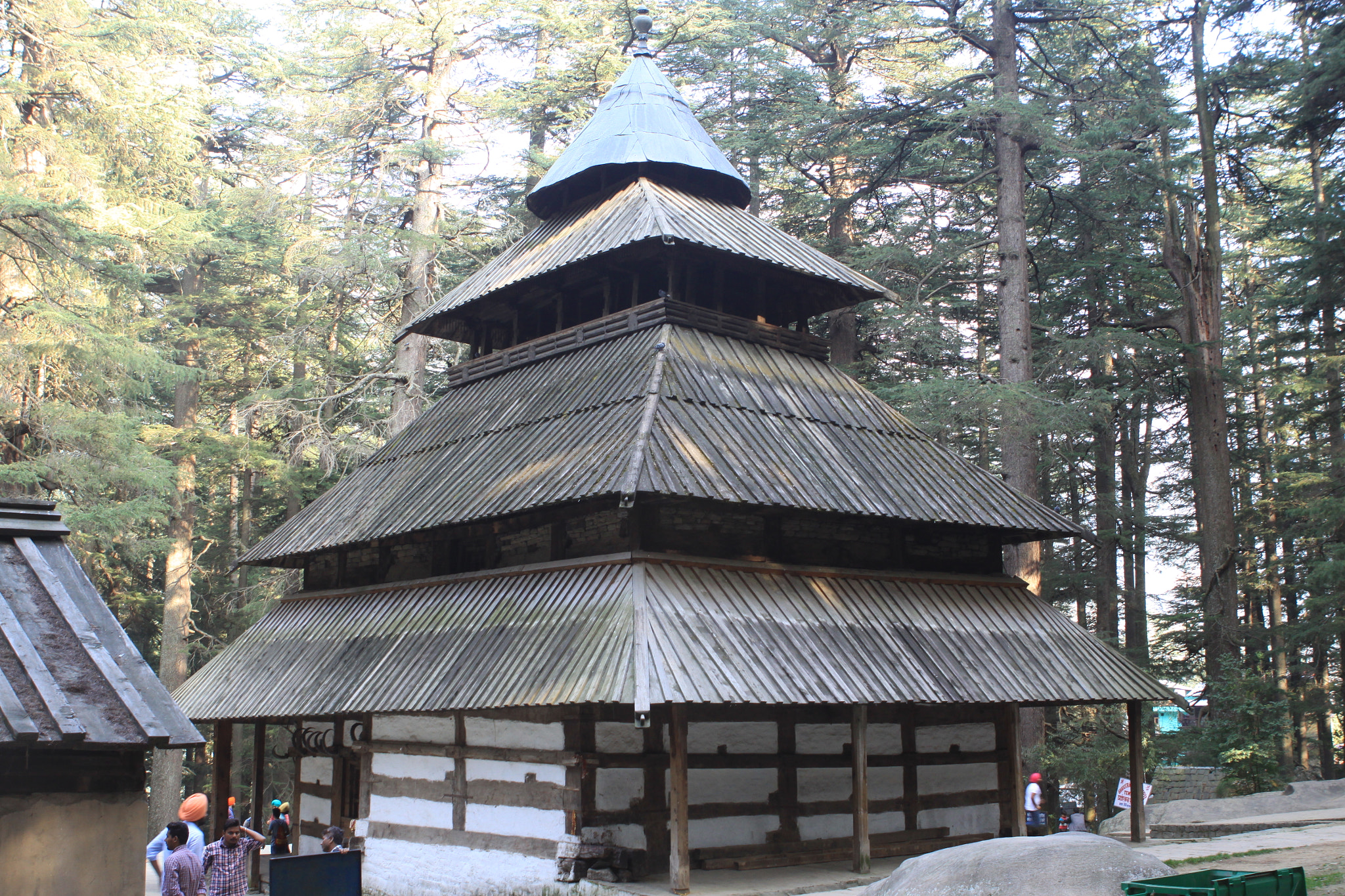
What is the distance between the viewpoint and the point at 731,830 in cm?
1317

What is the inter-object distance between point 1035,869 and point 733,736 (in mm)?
5401

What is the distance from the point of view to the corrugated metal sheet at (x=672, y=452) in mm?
13055

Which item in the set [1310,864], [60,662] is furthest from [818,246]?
[60,662]

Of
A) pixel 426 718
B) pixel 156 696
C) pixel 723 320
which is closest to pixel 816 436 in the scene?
pixel 723 320

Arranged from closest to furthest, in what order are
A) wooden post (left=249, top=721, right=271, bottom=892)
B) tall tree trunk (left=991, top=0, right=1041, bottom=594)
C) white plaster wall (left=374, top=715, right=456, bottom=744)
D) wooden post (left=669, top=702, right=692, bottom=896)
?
wooden post (left=669, top=702, right=692, bottom=896)
white plaster wall (left=374, top=715, right=456, bottom=744)
wooden post (left=249, top=721, right=271, bottom=892)
tall tree trunk (left=991, top=0, right=1041, bottom=594)

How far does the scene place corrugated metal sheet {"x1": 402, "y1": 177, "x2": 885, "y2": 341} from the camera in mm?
16094

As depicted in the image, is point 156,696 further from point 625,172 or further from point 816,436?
point 625,172

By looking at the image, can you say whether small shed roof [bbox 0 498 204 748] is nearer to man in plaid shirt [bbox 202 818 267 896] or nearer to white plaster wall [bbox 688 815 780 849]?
man in plaid shirt [bbox 202 818 267 896]

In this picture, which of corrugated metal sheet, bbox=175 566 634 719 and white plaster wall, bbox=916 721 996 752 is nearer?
corrugated metal sheet, bbox=175 566 634 719

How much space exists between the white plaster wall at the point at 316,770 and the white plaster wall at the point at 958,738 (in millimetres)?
9169

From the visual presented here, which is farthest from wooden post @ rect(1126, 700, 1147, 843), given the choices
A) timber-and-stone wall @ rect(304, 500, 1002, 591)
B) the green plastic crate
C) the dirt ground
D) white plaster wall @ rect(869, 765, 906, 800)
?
the green plastic crate

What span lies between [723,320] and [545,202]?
5.24 meters

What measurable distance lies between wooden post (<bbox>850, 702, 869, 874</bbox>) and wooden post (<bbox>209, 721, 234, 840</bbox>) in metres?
10.2

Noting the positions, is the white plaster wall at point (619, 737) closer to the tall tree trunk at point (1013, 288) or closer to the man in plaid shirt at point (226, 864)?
the man in plaid shirt at point (226, 864)
